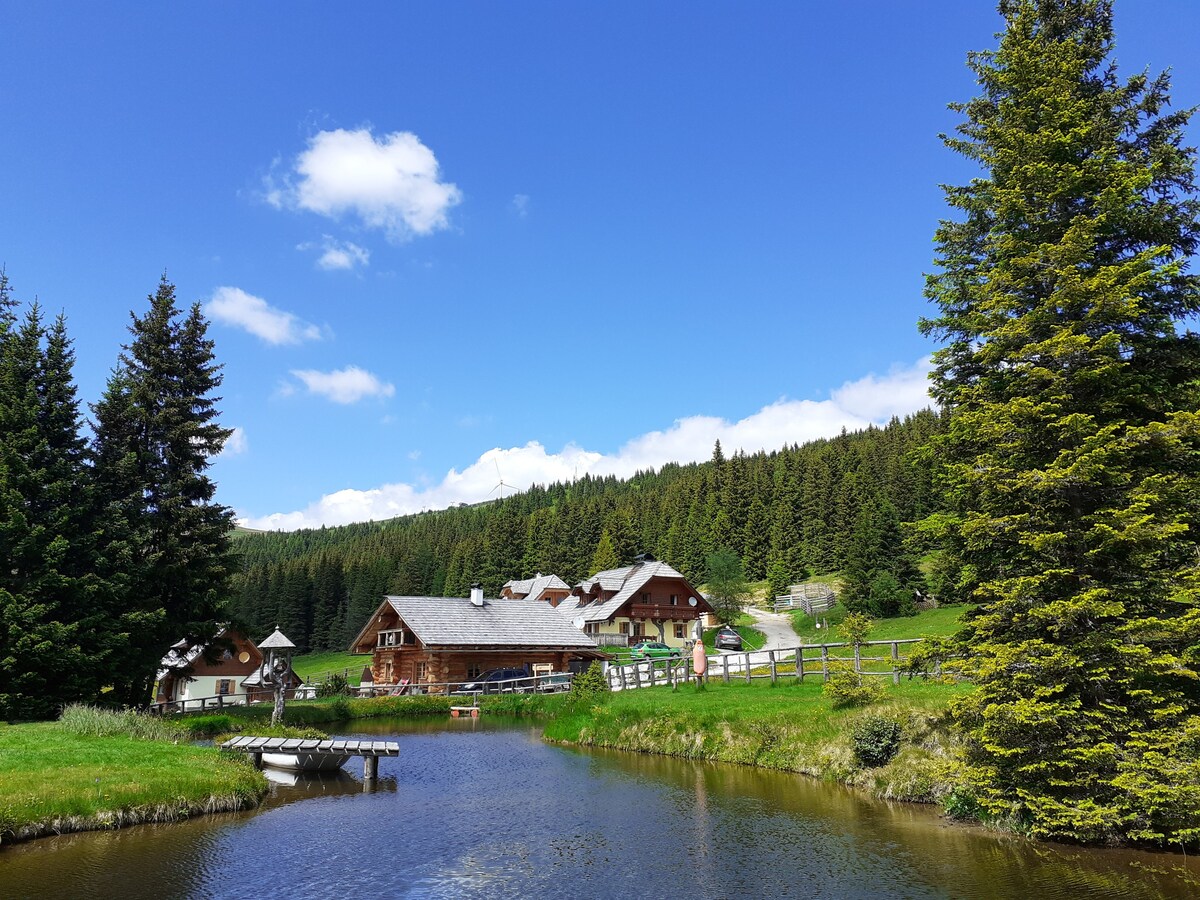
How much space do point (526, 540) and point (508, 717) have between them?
85631mm

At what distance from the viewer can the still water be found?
11.7 meters

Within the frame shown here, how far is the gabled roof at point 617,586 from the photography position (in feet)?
228

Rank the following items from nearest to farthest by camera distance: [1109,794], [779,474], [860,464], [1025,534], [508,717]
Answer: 1. [1109,794]
2. [1025,534]
3. [508,717]
4. [860,464]
5. [779,474]

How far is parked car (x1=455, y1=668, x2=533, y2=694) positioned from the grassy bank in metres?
17.0

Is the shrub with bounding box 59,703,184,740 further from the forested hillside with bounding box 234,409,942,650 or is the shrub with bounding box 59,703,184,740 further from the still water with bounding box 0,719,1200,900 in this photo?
the forested hillside with bounding box 234,409,942,650

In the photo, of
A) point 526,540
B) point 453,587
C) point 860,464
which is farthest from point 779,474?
point 453,587

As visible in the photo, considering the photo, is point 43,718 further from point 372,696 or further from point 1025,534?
point 1025,534

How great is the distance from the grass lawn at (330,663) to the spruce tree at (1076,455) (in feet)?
234

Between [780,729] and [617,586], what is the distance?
175 ft

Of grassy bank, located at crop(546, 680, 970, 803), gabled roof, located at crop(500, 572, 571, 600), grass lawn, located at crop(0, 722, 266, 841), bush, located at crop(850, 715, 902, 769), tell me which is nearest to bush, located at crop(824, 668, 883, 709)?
Answer: grassy bank, located at crop(546, 680, 970, 803)

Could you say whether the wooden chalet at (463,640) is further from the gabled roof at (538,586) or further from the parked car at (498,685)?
the gabled roof at (538,586)

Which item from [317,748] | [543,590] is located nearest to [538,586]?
[543,590]

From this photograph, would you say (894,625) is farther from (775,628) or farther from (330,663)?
(330,663)

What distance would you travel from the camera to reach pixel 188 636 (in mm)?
32125
